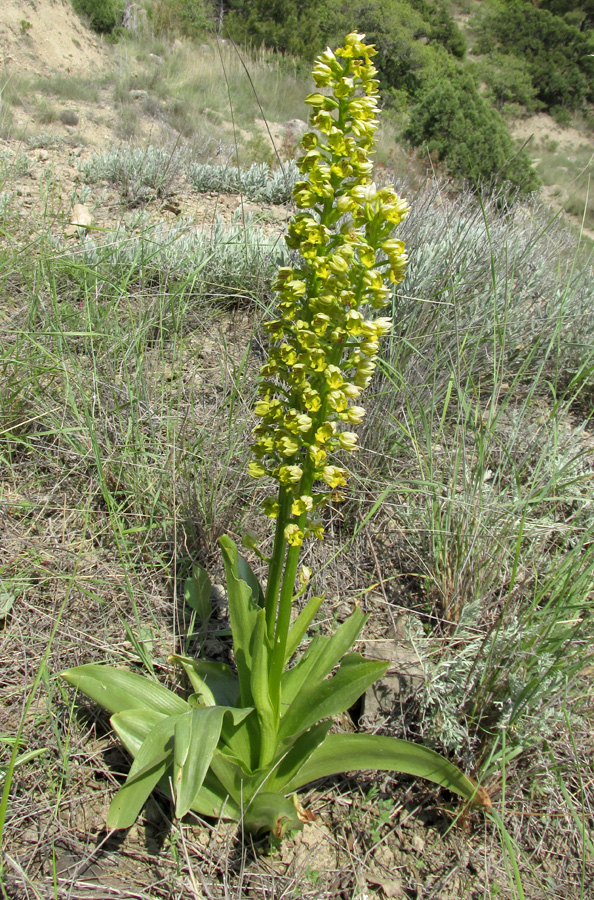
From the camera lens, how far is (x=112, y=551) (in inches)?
98.4

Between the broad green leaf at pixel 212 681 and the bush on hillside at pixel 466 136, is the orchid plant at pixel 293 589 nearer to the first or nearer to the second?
the broad green leaf at pixel 212 681

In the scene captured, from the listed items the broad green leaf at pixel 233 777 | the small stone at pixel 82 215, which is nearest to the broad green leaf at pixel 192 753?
the broad green leaf at pixel 233 777

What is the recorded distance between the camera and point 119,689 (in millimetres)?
1774

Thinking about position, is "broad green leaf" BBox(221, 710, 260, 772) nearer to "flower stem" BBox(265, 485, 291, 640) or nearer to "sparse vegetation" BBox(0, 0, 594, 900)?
"sparse vegetation" BBox(0, 0, 594, 900)

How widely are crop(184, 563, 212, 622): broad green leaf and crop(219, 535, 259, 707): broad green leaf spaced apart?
1.45 feet

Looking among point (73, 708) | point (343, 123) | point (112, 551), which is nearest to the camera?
point (343, 123)

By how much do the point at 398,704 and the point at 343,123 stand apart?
195 cm

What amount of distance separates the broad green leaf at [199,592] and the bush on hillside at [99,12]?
20.4 meters

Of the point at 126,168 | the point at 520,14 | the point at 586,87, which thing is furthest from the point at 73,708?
the point at 520,14

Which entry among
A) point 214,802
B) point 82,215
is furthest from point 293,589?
point 82,215

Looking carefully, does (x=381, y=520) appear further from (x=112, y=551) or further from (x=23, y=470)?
(x=23, y=470)

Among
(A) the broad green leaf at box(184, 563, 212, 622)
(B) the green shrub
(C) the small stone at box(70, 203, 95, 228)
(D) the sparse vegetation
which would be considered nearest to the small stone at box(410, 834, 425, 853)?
(D) the sparse vegetation

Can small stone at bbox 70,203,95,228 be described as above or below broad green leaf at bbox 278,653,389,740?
above

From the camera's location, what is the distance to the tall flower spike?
4.62ft
